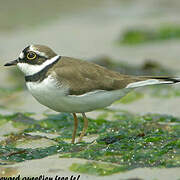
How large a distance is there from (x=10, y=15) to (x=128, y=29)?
659cm

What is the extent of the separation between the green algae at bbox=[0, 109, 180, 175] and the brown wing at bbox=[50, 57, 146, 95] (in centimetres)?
69

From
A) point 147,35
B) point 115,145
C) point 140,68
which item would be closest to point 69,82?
point 115,145

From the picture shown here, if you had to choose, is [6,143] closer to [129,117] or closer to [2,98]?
[129,117]

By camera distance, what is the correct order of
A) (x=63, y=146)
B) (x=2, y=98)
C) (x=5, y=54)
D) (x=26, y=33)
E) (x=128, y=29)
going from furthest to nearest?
(x=26, y=33), (x=128, y=29), (x=5, y=54), (x=2, y=98), (x=63, y=146)

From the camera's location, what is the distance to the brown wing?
6418mm

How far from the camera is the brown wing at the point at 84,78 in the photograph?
6418 mm

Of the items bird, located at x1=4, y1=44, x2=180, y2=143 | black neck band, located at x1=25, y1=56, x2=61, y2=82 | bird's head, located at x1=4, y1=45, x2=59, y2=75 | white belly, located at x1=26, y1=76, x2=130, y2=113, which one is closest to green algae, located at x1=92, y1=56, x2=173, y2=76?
bird, located at x1=4, y1=44, x2=180, y2=143

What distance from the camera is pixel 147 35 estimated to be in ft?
49.8

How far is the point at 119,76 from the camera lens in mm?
6949

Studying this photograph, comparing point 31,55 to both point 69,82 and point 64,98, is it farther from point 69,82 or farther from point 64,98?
point 64,98

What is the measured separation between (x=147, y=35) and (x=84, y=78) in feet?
29.3

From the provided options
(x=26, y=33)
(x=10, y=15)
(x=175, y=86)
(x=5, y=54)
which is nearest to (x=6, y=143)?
(x=175, y=86)

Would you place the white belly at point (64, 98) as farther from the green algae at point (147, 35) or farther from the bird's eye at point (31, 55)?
the green algae at point (147, 35)

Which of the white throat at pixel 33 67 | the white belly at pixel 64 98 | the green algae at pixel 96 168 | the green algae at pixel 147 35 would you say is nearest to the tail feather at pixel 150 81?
the white belly at pixel 64 98
